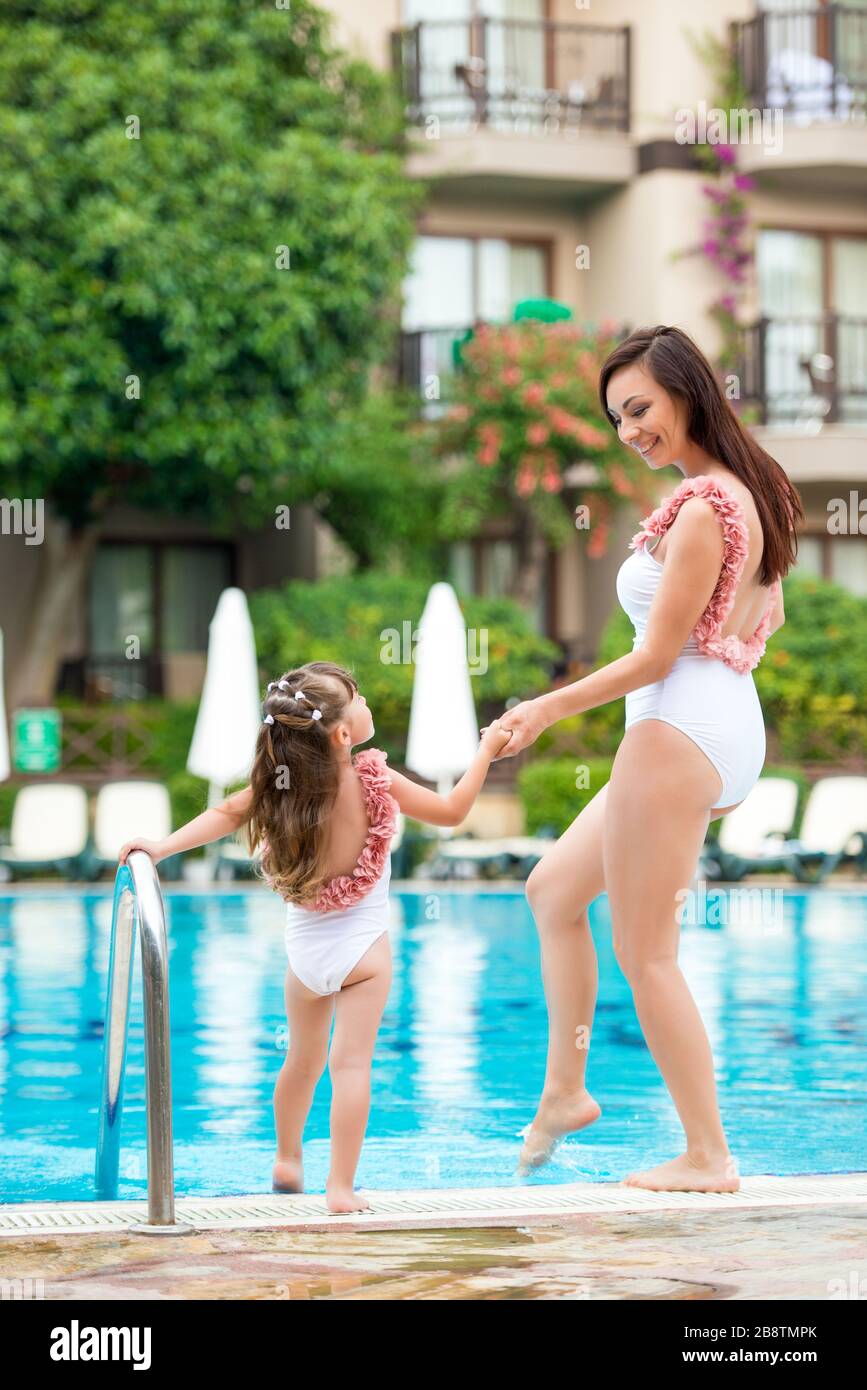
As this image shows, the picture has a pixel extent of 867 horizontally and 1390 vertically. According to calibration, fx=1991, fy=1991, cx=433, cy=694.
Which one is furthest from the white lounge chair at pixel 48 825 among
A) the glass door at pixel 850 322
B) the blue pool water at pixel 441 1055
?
the glass door at pixel 850 322

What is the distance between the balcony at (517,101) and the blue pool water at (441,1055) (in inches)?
483

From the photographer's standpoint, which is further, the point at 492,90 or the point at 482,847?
the point at 492,90

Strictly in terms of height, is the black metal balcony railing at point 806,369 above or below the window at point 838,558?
above

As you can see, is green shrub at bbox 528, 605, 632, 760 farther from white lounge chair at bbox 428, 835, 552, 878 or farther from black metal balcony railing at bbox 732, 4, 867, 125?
black metal balcony railing at bbox 732, 4, 867, 125

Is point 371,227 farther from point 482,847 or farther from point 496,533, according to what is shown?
point 482,847

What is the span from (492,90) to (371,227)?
4.64 meters

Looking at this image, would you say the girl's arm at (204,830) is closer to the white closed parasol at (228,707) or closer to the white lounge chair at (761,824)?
the white lounge chair at (761,824)

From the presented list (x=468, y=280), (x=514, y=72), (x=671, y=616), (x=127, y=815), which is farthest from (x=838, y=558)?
(x=671, y=616)

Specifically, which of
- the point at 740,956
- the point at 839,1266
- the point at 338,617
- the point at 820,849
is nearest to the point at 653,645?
the point at 839,1266

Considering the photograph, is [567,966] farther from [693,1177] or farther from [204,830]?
[204,830]

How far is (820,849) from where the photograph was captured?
16.7 m

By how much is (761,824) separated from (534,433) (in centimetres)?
602

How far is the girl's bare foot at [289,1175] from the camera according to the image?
16.6ft

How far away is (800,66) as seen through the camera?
78.8 feet
